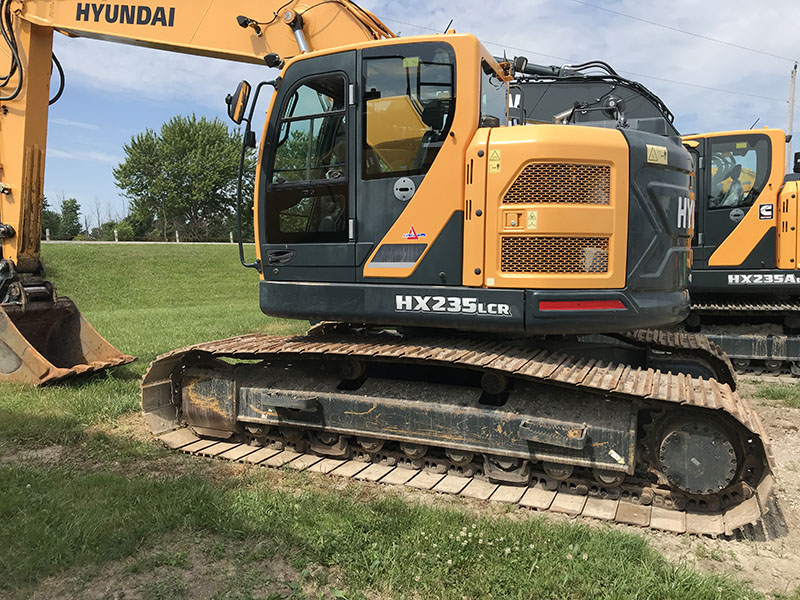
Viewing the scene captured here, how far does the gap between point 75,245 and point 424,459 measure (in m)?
24.4

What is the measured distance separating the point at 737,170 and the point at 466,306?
250 inches

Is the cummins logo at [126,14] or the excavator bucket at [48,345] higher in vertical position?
the cummins logo at [126,14]

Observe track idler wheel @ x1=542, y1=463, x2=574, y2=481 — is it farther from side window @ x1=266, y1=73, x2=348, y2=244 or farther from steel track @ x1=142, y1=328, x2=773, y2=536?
side window @ x1=266, y1=73, x2=348, y2=244

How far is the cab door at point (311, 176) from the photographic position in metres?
4.66

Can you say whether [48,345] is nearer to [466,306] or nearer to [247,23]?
[247,23]

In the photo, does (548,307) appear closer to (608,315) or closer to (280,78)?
(608,315)

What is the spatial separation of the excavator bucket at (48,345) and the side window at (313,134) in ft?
11.4

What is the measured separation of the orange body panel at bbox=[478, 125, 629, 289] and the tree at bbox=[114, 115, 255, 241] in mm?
55763

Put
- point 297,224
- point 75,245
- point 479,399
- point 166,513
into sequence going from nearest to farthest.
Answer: point 166,513 → point 479,399 → point 297,224 → point 75,245

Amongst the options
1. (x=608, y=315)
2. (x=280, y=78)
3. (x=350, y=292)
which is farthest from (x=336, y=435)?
(x=280, y=78)

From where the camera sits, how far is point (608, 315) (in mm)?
4230

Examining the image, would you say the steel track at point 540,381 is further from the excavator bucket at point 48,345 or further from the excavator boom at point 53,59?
the excavator boom at point 53,59

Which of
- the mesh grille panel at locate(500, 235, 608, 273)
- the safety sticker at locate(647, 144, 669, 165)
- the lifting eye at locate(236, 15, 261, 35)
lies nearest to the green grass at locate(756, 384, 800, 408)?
the safety sticker at locate(647, 144, 669, 165)

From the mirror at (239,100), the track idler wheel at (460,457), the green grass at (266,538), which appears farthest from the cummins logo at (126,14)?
the track idler wheel at (460,457)
